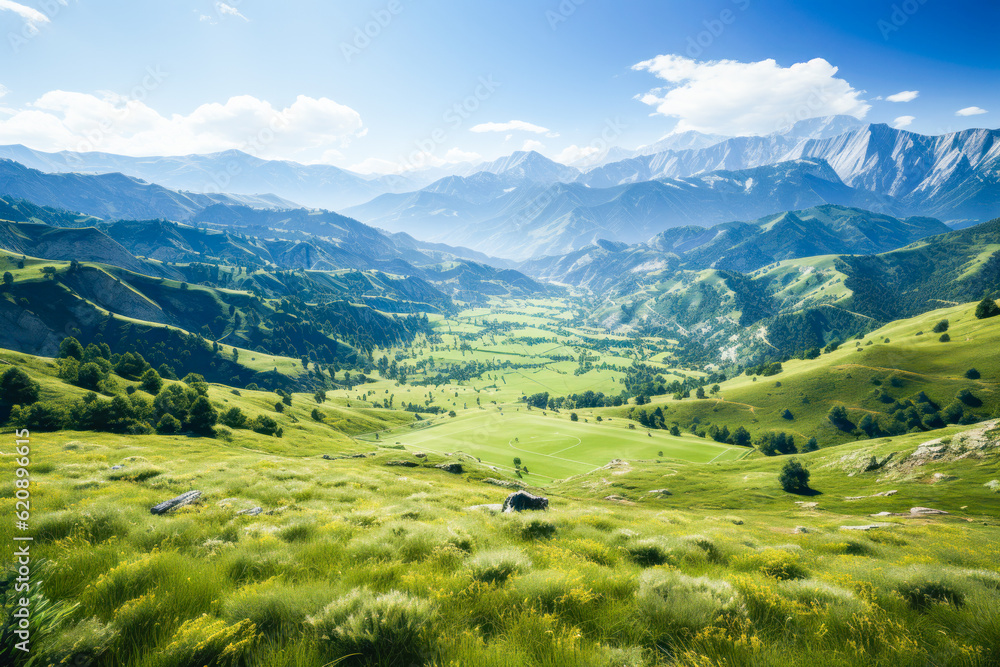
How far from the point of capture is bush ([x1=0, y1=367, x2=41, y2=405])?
85.1 meters

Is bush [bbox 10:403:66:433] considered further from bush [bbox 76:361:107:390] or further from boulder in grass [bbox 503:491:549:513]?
boulder in grass [bbox 503:491:549:513]

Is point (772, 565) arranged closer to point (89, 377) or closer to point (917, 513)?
point (917, 513)

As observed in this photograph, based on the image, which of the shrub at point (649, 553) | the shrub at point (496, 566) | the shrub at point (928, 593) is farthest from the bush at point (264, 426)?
the shrub at point (928, 593)

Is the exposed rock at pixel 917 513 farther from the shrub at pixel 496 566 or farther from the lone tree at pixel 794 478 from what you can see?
the shrub at pixel 496 566

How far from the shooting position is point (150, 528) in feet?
35.6

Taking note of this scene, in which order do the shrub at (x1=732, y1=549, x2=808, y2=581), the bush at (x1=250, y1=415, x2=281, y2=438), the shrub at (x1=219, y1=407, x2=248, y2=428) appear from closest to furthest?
1. the shrub at (x1=732, y1=549, x2=808, y2=581)
2. the shrub at (x1=219, y1=407, x2=248, y2=428)
3. the bush at (x1=250, y1=415, x2=281, y2=438)

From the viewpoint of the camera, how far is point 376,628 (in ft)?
18.6

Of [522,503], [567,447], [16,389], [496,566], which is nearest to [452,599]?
[496,566]

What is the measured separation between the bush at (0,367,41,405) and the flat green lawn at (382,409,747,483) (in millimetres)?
95867

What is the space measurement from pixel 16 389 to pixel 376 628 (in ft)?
439

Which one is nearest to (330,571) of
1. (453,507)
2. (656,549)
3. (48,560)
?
(48,560)

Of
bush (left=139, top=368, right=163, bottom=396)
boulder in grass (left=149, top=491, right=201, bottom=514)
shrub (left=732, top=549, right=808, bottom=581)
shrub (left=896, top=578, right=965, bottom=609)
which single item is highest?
shrub (left=896, top=578, right=965, bottom=609)

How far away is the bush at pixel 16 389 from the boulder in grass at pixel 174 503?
115 metres

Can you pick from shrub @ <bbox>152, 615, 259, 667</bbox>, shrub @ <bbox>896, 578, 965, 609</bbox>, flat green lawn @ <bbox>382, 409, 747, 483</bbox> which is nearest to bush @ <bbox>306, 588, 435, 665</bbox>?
shrub @ <bbox>152, 615, 259, 667</bbox>
